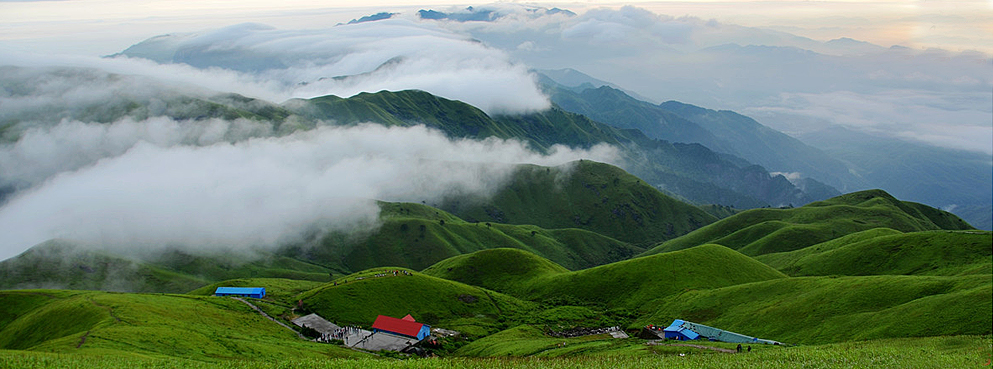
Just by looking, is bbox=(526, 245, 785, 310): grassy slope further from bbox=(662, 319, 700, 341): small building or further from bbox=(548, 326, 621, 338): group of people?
bbox=(662, 319, 700, 341): small building

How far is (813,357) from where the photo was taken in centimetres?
4622

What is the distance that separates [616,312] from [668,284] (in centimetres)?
1885

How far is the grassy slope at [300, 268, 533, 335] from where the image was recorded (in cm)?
12681

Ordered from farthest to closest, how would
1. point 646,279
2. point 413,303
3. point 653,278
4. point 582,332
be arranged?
point 646,279
point 653,278
point 413,303
point 582,332

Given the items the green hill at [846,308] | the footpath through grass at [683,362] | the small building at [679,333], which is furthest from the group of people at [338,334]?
the green hill at [846,308]

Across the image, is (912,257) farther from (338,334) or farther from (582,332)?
(338,334)

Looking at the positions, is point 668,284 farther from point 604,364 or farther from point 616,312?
point 604,364

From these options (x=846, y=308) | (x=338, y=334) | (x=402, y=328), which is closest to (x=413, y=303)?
(x=402, y=328)

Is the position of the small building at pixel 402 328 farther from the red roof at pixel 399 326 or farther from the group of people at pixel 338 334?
the group of people at pixel 338 334

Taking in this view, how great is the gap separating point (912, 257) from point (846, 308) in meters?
80.0

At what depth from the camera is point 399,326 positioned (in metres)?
111

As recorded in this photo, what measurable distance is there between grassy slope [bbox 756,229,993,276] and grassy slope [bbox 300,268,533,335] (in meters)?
100

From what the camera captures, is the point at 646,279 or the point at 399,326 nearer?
the point at 399,326

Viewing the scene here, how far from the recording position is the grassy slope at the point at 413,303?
12681cm
